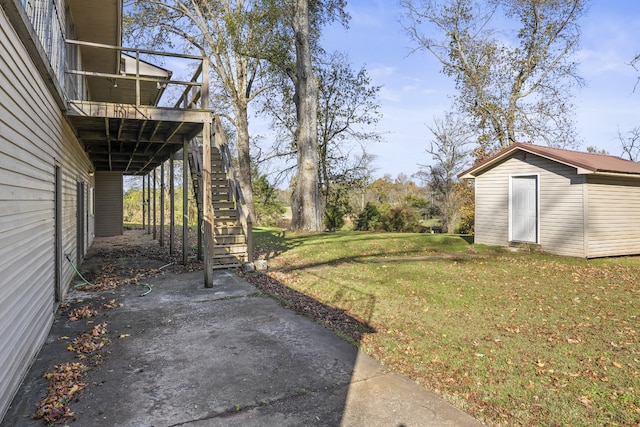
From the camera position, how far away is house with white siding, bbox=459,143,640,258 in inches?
459

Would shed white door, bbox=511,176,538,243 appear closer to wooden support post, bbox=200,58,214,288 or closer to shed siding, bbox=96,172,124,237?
wooden support post, bbox=200,58,214,288

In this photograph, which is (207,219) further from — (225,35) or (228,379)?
(225,35)

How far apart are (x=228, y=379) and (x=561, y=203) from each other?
1184 centimetres

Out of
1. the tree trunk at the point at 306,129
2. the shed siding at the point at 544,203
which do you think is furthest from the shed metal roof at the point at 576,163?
the tree trunk at the point at 306,129

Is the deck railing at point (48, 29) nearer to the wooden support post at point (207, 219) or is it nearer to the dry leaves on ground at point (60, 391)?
the wooden support post at point (207, 219)

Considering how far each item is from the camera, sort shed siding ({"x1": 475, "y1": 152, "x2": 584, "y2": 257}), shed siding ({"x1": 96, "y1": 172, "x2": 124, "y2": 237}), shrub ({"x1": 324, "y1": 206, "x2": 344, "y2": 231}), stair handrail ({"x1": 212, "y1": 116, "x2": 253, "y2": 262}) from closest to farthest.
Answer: stair handrail ({"x1": 212, "y1": 116, "x2": 253, "y2": 262}) < shed siding ({"x1": 475, "y1": 152, "x2": 584, "y2": 257}) < shed siding ({"x1": 96, "y1": 172, "x2": 124, "y2": 237}) < shrub ({"x1": 324, "y1": 206, "x2": 344, "y2": 231})

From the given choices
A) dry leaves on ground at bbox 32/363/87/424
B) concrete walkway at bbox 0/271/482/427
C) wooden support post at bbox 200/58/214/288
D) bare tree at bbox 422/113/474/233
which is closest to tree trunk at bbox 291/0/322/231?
wooden support post at bbox 200/58/214/288

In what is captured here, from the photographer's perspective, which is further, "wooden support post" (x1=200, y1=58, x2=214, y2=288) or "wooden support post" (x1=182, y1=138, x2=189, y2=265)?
"wooden support post" (x1=182, y1=138, x2=189, y2=265)

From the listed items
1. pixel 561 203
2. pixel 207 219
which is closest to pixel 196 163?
pixel 207 219

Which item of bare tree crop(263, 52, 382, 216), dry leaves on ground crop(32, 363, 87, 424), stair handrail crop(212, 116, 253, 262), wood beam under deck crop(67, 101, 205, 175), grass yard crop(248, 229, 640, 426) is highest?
bare tree crop(263, 52, 382, 216)

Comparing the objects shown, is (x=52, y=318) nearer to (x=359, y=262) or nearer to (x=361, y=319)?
(x=361, y=319)

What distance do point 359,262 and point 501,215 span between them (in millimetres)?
6152

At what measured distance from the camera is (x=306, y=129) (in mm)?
17344

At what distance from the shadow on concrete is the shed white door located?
941 cm
